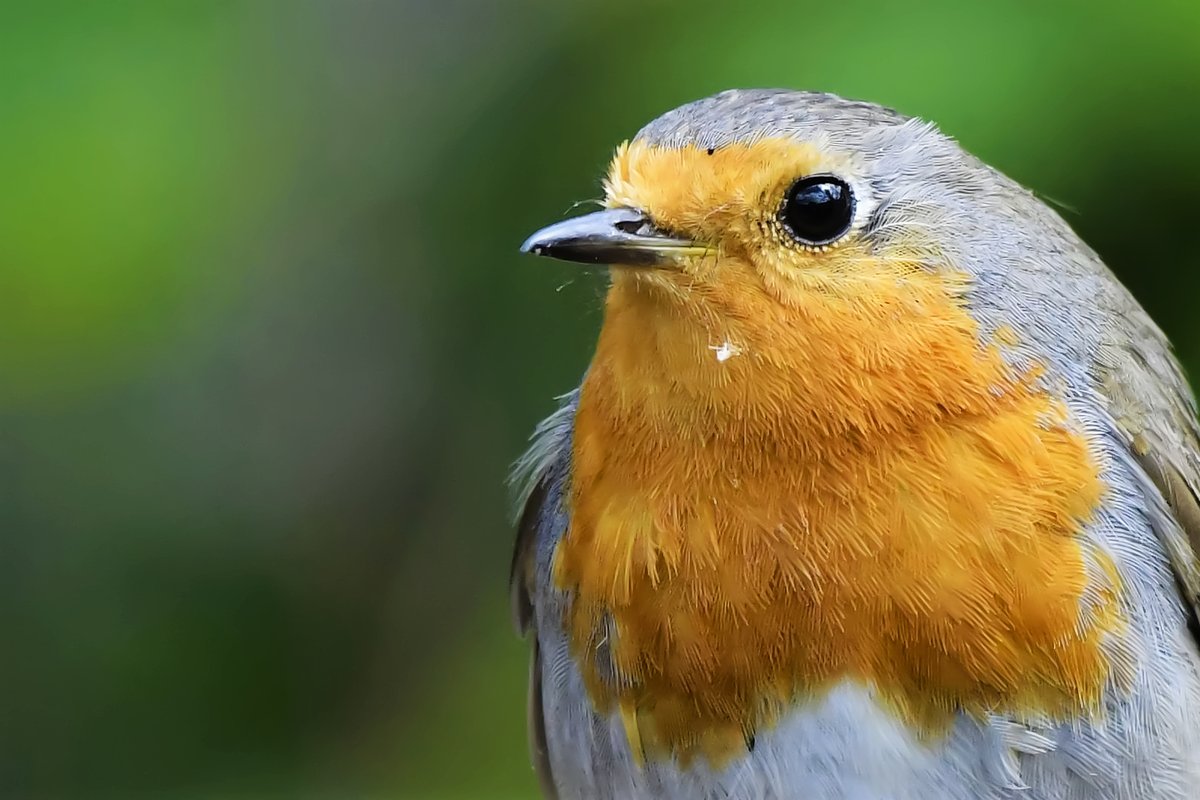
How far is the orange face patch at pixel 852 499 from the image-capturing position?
1.72 meters

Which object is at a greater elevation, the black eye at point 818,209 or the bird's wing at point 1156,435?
the black eye at point 818,209

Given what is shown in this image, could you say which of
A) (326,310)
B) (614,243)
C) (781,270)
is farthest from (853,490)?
(326,310)

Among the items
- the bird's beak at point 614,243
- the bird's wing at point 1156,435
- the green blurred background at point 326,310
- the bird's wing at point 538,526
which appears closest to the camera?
the bird's beak at point 614,243

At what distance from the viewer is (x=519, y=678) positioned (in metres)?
3.36

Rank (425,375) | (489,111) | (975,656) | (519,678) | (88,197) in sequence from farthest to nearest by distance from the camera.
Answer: (425,375), (519,678), (489,111), (88,197), (975,656)

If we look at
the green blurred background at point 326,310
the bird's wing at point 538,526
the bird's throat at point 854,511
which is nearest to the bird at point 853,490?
the bird's throat at point 854,511

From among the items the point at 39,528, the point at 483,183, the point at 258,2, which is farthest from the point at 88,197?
the point at 39,528

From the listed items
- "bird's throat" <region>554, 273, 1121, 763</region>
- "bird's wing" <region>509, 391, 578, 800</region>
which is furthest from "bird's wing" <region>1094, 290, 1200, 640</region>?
"bird's wing" <region>509, 391, 578, 800</region>

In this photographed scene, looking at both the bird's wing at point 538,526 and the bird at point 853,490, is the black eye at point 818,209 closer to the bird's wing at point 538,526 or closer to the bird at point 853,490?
the bird at point 853,490

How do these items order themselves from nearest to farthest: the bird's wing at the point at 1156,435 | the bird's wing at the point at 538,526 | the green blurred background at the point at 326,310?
the bird's wing at the point at 1156,435, the bird's wing at the point at 538,526, the green blurred background at the point at 326,310

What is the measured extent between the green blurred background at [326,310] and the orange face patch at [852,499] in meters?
0.74

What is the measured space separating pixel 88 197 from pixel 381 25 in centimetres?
102

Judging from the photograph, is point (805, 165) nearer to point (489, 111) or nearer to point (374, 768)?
point (489, 111)

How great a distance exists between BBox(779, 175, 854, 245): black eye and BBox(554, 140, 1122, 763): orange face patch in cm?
3
